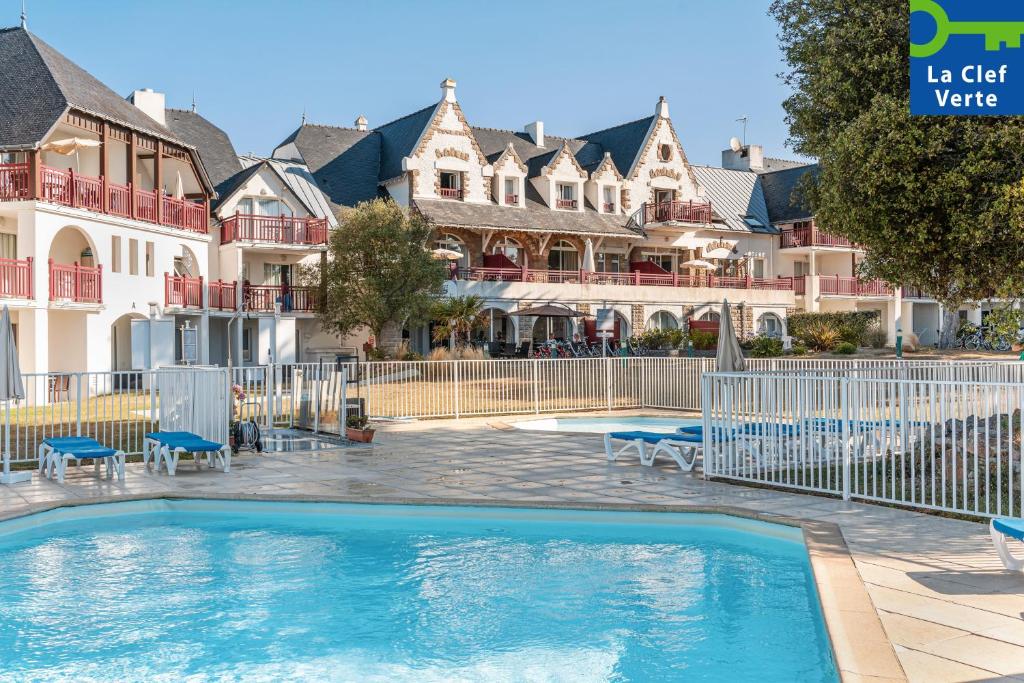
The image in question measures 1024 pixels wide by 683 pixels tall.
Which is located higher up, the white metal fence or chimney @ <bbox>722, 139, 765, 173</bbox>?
chimney @ <bbox>722, 139, 765, 173</bbox>

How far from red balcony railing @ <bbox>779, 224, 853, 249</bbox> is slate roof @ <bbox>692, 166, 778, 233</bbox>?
0.74 metres

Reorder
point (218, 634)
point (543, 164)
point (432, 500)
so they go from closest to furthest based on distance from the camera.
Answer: point (218, 634) < point (432, 500) < point (543, 164)

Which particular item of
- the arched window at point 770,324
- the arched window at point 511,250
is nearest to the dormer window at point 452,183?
the arched window at point 511,250

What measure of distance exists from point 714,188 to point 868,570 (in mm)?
44880

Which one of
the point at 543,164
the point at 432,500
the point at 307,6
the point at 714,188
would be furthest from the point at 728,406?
the point at 714,188

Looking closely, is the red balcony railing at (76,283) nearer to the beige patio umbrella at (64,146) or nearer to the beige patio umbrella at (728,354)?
the beige patio umbrella at (64,146)

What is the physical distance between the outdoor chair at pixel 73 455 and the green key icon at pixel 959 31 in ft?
40.7

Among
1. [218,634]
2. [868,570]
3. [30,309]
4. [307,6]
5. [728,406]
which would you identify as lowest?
[218,634]

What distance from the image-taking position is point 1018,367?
54.2ft

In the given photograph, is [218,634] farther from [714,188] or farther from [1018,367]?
[714,188]

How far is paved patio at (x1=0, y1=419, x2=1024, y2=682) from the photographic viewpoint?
5.57m

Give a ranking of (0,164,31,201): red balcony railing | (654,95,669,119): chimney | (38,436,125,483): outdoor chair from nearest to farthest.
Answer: (38,436,125,483): outdoor chair → (0,164,31,201): red balcony railing → (654,95,669,119): chimney

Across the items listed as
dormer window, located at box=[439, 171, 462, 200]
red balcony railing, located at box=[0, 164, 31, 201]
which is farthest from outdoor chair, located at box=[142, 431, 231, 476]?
dormer window, located at box=[439, 171, 462, 200]

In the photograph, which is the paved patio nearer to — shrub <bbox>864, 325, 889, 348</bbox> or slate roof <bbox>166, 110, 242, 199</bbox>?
slate roof <bbox>166, 110, 242, 199</bbox>
